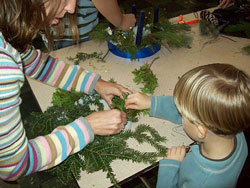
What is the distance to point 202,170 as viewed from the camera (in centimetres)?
87

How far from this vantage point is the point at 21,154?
668mm

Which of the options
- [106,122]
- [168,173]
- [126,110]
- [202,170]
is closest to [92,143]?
[106,122]

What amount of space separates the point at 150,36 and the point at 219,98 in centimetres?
74

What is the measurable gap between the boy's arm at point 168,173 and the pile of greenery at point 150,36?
0.68 m

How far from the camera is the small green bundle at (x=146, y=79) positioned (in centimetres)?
116

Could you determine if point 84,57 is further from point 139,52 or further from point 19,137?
point 19,137

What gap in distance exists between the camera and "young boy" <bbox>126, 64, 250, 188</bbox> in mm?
750

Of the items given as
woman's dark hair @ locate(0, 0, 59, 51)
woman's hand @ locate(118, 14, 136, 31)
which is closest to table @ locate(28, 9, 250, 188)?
woman's hand @ locate(118, 14, 136, 31)

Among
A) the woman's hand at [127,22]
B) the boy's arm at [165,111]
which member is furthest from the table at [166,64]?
the woman's hand at [127,22]

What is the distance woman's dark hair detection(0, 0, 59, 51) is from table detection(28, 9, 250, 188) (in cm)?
46

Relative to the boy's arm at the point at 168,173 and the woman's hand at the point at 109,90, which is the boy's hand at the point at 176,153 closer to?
the boy's arm at the point at 168,173

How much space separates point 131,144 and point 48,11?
60cm

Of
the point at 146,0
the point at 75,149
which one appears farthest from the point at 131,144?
the point at 146,0

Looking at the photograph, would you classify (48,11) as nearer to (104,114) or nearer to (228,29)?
(104,114)
